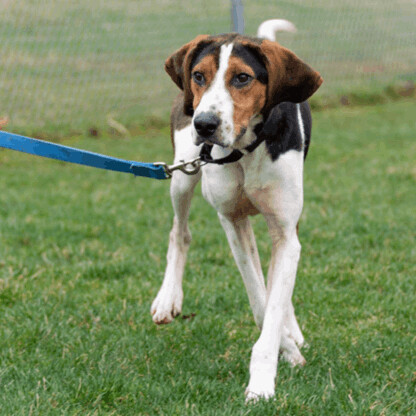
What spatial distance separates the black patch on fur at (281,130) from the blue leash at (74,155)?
12.9 inches

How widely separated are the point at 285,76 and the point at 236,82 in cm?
21

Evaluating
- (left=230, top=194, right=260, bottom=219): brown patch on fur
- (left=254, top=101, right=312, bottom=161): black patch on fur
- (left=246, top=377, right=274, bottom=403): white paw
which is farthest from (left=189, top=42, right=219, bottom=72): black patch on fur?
(left=246, top=377, right=274, bottom=403): white paw

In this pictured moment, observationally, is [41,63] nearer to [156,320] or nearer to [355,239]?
[355,239]

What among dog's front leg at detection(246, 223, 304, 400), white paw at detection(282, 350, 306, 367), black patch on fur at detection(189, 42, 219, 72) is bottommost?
white paw at detection(282, 350, 306, 367)

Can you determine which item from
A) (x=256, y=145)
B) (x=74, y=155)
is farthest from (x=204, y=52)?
(x=74, y=155)

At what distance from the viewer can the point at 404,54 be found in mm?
13922

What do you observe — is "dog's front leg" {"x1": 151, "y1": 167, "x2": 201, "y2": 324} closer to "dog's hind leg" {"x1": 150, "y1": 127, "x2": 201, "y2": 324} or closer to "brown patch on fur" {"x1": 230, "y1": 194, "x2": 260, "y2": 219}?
"dog's hind leg" {"x1": 150, "y1": 127, "x2": 201, "y2": 324}

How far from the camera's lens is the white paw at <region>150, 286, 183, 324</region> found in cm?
369

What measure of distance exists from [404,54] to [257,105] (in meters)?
11.9

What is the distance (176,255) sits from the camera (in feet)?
13.2

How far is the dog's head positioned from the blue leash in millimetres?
374

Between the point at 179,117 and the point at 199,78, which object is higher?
the point at 199,78

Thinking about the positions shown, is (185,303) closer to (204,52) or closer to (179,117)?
(179,117)

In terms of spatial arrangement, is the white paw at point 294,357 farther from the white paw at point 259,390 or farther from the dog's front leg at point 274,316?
the white paw at point 259,390
